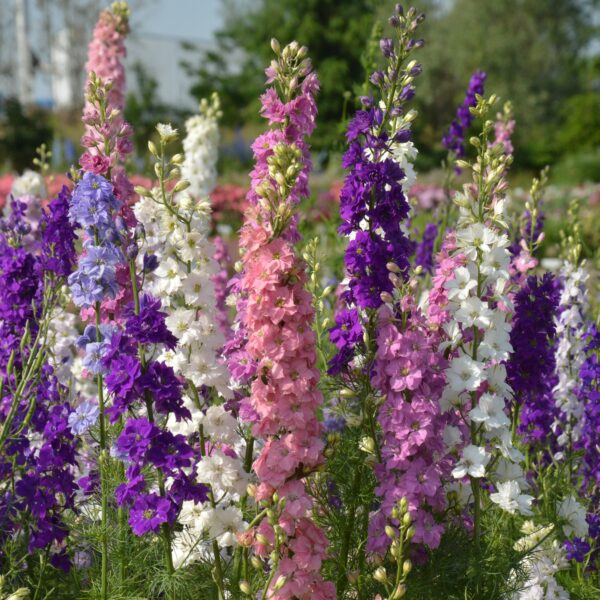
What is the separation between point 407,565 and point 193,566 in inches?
43.6

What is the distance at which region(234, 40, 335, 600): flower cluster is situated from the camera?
2633 mm

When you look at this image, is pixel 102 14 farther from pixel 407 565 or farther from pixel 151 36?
pixel 151 36

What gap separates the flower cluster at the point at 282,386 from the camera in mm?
2633

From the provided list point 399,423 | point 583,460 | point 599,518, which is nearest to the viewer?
point 399,423

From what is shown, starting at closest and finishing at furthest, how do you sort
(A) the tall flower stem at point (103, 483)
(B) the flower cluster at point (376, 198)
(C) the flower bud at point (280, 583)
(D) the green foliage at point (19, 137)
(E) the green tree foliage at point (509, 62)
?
(C) the flower bud at point (280, 583)
(B) the flower cluster at point (376, 198)
(A) the tall flower stem at point (103, 483)
(D) the green foliage at point (19, 137)
(E) the green tree foliage at point (509, 62)

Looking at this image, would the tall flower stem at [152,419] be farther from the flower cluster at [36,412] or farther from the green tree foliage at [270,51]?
the green tree foliage at [270,51]

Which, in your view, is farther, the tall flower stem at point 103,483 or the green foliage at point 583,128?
the green foliage at point 583,128

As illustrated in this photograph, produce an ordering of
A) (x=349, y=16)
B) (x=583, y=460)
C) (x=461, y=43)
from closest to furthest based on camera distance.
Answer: (x=583, y=460), (x=349, y=16), (x=461, y=43)

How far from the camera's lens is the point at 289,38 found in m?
32.9

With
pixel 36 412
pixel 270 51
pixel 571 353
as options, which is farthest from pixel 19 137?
pixel 571 353

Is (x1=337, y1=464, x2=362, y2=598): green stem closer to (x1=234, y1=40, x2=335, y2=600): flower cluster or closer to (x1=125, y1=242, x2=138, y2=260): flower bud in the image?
(x1=234, y1=40, x2=335, y2=600): flower cluster

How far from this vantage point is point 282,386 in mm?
2648

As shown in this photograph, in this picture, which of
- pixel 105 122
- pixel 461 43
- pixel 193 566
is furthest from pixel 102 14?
pixel 461 43

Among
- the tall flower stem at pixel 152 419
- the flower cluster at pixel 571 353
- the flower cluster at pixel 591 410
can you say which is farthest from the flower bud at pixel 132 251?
the flower cluster at pixel 571 353
